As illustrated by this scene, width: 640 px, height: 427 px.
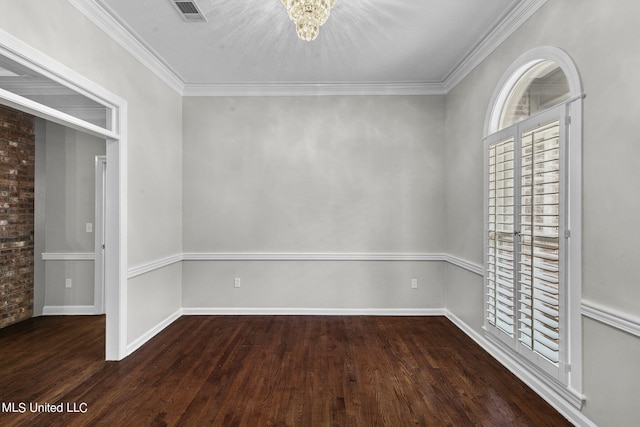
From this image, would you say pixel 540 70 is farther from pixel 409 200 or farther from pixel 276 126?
pixel 276 126

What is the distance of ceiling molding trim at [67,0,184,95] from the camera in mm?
2680

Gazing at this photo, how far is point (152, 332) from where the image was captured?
3.71 meters

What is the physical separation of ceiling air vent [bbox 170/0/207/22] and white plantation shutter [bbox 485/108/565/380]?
2.85 meters

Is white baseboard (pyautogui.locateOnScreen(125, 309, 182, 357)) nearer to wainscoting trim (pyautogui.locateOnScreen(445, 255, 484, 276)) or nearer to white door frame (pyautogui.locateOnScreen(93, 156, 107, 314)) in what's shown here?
white door frame (pyautogui.locateOnScreen(93, 156, 107, 314))

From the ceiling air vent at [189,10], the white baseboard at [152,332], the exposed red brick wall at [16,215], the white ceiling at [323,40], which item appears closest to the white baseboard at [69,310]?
the exposed red brick wall at [16,215]

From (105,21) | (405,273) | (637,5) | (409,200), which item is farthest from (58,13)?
(405,273)

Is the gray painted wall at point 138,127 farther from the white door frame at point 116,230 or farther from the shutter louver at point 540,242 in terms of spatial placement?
the shutter louver at point 540,242

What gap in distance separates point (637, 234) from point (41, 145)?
19.9ft

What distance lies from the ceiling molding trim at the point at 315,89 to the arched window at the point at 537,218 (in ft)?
4.44

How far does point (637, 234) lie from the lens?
177 centimetres

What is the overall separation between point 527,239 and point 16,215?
5.63 meters

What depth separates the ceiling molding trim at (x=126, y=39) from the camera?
2680mm

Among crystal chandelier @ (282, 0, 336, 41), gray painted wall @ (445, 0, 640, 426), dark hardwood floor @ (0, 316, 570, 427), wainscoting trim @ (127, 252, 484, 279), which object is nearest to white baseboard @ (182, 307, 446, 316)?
dark hardwood floor @ (0, 316, 570, 427)

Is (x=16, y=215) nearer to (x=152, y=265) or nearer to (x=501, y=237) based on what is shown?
(x=152, y=265)
